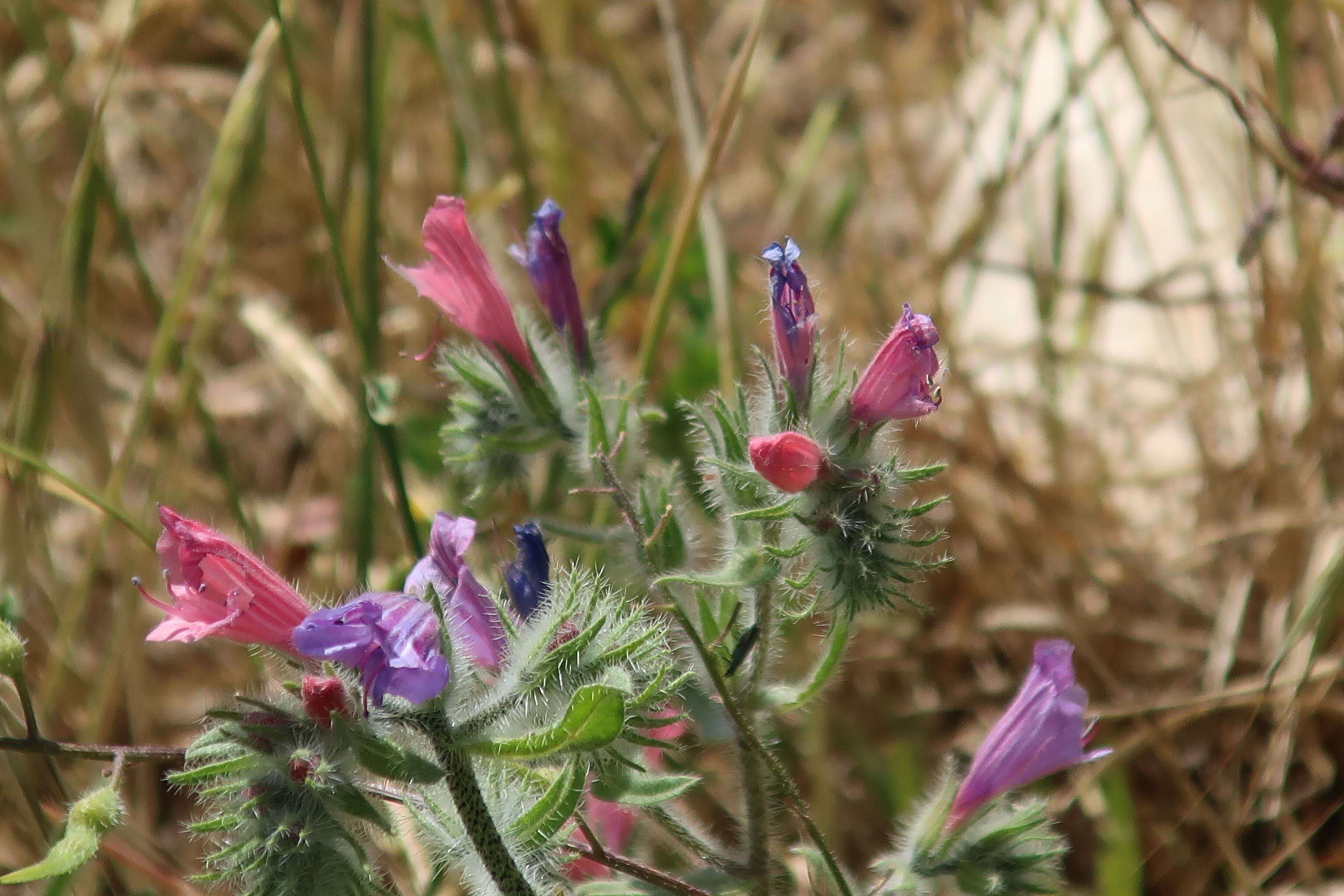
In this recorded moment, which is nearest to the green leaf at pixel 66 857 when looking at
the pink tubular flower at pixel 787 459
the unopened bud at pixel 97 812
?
the unopened bud at pixel 97 812

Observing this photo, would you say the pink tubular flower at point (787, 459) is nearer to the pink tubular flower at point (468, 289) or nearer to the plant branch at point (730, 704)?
the plant branch at point (730, 704)

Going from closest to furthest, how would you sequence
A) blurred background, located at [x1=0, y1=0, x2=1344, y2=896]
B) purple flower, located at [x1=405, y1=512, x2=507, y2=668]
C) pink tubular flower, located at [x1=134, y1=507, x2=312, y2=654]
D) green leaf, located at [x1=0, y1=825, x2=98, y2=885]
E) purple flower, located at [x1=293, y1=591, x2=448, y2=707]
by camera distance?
green leaf, located at [x1=0, y1=825, x2=98, y2=885] < purple flower, located at [x1=293, y1=591, x2=448, y2=707] < pink tubular flower, located at [x1=134, y1=507, x2=312, y2=654] < purple flower, located at [x1=405, y1=512, x2=507, y2=668] < blurred background, located at [x1=0, y1=0, x2=1344, y2=896]

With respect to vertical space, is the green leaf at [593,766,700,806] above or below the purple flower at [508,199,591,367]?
below

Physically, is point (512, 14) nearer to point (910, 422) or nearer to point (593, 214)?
point (593, 214)

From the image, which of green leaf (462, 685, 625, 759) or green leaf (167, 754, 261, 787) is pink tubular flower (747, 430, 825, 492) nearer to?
green leaf (462, 685, 625, 759)

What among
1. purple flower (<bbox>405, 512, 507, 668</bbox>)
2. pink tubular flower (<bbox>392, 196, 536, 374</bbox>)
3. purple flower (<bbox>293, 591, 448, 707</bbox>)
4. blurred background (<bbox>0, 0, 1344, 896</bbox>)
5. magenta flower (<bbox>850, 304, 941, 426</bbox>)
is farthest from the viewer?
blurred background (<bbox>0, 0, 1344, 896</bbox>)

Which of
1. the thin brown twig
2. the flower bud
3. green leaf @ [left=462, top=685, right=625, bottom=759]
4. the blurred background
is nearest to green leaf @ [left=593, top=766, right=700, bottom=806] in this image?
the thin brown twig

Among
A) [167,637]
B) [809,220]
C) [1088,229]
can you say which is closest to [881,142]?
[809,220]

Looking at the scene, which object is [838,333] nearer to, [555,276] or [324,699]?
[555,276]
